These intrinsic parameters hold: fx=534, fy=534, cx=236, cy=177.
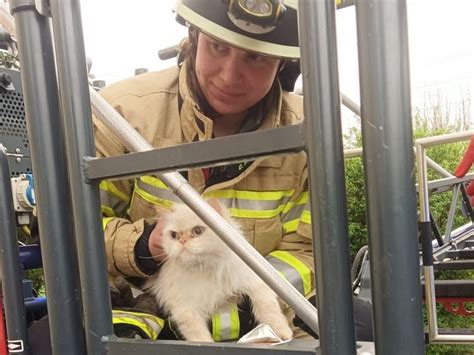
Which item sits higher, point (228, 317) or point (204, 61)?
point (204, 61)

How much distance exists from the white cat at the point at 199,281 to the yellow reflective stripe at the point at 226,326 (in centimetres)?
2

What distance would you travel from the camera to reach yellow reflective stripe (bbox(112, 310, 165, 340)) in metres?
1.18

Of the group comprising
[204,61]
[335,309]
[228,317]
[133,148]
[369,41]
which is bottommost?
[228,317]

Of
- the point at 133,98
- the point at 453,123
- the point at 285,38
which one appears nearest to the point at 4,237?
the point at 133,98

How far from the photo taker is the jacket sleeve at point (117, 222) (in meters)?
1.26

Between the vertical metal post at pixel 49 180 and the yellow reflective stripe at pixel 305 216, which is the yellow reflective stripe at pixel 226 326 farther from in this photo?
the vertical metal post at pixel 49 180

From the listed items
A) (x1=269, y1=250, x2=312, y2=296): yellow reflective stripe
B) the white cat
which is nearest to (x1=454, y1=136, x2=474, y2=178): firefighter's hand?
(x1=269, y1=250, x2=312, y2=296): yellow reflective stripe

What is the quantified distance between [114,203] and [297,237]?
1.70 feet

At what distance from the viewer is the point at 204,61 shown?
54.4 inches

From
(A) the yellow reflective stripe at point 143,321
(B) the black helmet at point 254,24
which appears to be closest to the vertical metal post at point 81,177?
(A) the yellow reflective stripe at point 143,321

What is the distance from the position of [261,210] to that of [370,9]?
32.5 inches

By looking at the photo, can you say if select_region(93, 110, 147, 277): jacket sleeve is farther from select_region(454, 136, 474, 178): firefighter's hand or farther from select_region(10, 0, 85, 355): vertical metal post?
select_region(454, 136, 474, 178): firefighter's hand

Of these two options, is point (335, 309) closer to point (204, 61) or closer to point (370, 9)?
point (370, 9)

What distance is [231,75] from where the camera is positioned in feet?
4.46
